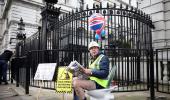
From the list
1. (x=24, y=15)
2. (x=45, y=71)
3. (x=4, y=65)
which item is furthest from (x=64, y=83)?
(x=24, y=15)

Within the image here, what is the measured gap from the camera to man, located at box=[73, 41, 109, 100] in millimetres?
4930

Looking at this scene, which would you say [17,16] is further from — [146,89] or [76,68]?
[76,68]

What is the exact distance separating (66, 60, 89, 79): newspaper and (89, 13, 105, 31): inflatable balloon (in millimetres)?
4688

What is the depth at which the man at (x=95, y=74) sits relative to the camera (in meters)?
4.93

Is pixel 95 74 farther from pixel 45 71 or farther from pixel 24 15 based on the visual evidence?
pixel 24 15

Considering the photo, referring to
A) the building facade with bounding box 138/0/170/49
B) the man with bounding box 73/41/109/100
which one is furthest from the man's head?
the building facade with bounding box 138/0/170/49

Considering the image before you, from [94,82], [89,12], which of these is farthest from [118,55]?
[94,82]

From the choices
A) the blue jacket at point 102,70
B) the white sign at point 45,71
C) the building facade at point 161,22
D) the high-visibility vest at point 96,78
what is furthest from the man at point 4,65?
the blue jacket at point 102,70

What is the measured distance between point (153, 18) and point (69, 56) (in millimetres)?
5235

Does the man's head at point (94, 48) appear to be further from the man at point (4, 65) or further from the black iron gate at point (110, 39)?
the man at point (4, 65)

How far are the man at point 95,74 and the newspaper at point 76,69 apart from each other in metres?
0.09

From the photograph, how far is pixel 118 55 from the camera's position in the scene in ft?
29.1

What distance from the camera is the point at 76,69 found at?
488 centimetres

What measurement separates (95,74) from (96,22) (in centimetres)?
522
